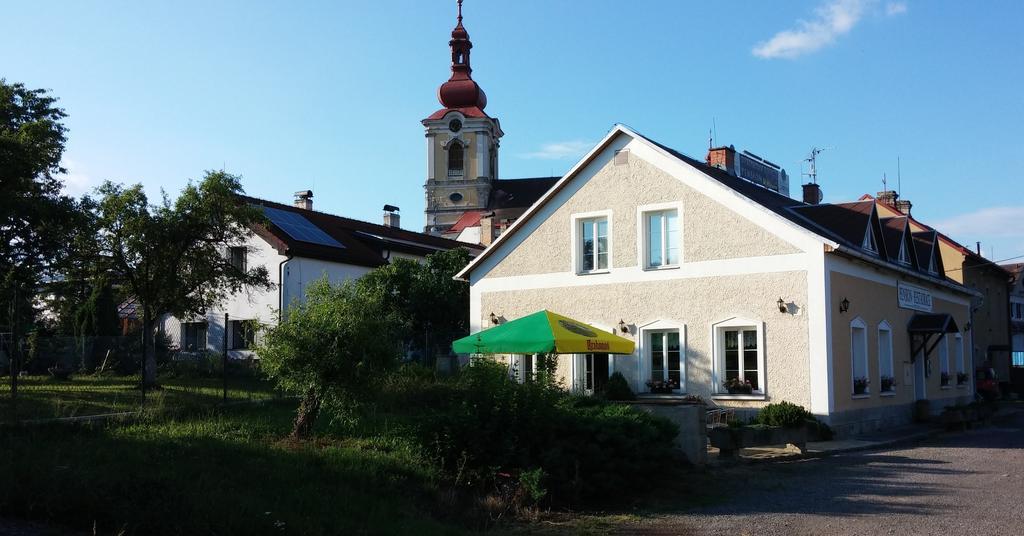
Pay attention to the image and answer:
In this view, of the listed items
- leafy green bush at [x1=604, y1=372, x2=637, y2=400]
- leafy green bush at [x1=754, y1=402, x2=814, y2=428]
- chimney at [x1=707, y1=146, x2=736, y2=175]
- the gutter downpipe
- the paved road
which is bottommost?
the paved road

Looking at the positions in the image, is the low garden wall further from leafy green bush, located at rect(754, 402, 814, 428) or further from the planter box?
leafy green bush, located at rect(754, 402, 814, 428)

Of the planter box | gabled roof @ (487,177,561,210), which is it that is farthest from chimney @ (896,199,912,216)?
gabled roof @ (487,177,561,210)

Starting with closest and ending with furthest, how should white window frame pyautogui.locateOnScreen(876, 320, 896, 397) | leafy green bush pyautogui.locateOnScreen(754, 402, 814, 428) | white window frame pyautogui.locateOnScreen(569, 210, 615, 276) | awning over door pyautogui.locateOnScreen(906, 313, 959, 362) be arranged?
leafy green bush pyautogui.locateOnScreen(754, 402, 814, 428) < white window frame pyautogui.locateOnScreen(876, 320, 896, 397) < white window frame pyautogui.locateOnScreen(569, 210, 615, 276) < awning over door pyautogui.locateOnScreen(906, 313, 959, 362)

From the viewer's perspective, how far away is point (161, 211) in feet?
65.4

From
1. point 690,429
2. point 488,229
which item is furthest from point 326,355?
point 488,229

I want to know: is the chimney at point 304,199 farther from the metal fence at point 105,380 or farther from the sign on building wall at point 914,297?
the sign on building wall at point 914,297

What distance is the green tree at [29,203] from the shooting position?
59.9ft

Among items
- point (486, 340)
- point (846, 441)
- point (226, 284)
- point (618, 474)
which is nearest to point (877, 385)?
point (846, 441)

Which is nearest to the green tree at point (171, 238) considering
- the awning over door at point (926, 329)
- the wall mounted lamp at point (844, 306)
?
the wall mounted lamp at point (844, 306)

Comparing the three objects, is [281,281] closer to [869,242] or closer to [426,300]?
[426,300]

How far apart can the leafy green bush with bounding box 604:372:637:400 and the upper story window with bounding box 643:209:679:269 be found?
277 cm

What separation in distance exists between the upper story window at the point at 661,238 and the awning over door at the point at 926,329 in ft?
24.4

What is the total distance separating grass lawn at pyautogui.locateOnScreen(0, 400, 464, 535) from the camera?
749cm

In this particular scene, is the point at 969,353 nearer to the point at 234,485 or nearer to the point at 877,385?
the point at 877,385
